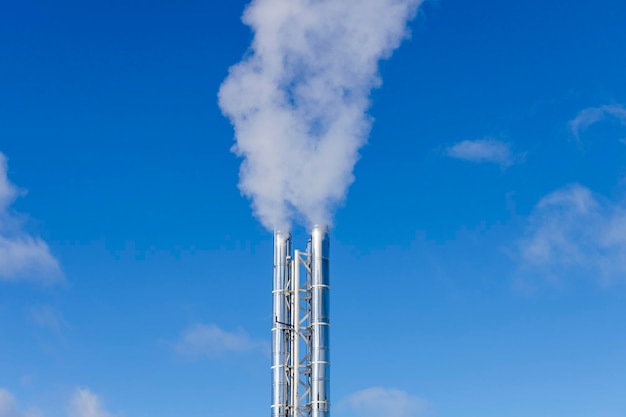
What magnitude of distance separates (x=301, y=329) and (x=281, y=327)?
1.15 metres

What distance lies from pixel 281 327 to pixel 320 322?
266 cm

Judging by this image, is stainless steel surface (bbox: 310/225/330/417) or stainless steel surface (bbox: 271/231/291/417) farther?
stainless steel surface (bbox: 271/231/291/417)

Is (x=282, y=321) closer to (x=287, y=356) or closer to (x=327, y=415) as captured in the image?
(x=287, y=356)

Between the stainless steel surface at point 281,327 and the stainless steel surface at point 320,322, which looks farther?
the stainless steel surface at point 281,327

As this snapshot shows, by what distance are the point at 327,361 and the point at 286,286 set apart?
5.11 m

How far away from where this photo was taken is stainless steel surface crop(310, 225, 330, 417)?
51719mm

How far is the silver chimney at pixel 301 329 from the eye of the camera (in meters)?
52.3

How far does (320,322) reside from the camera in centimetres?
5284

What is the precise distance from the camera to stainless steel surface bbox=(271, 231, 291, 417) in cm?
5334

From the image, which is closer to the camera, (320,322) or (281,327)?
(320,322)

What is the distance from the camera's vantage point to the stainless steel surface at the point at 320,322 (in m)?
51.7

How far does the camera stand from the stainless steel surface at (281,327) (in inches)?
2100

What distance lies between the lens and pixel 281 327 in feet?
178

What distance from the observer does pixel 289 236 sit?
184 feet
